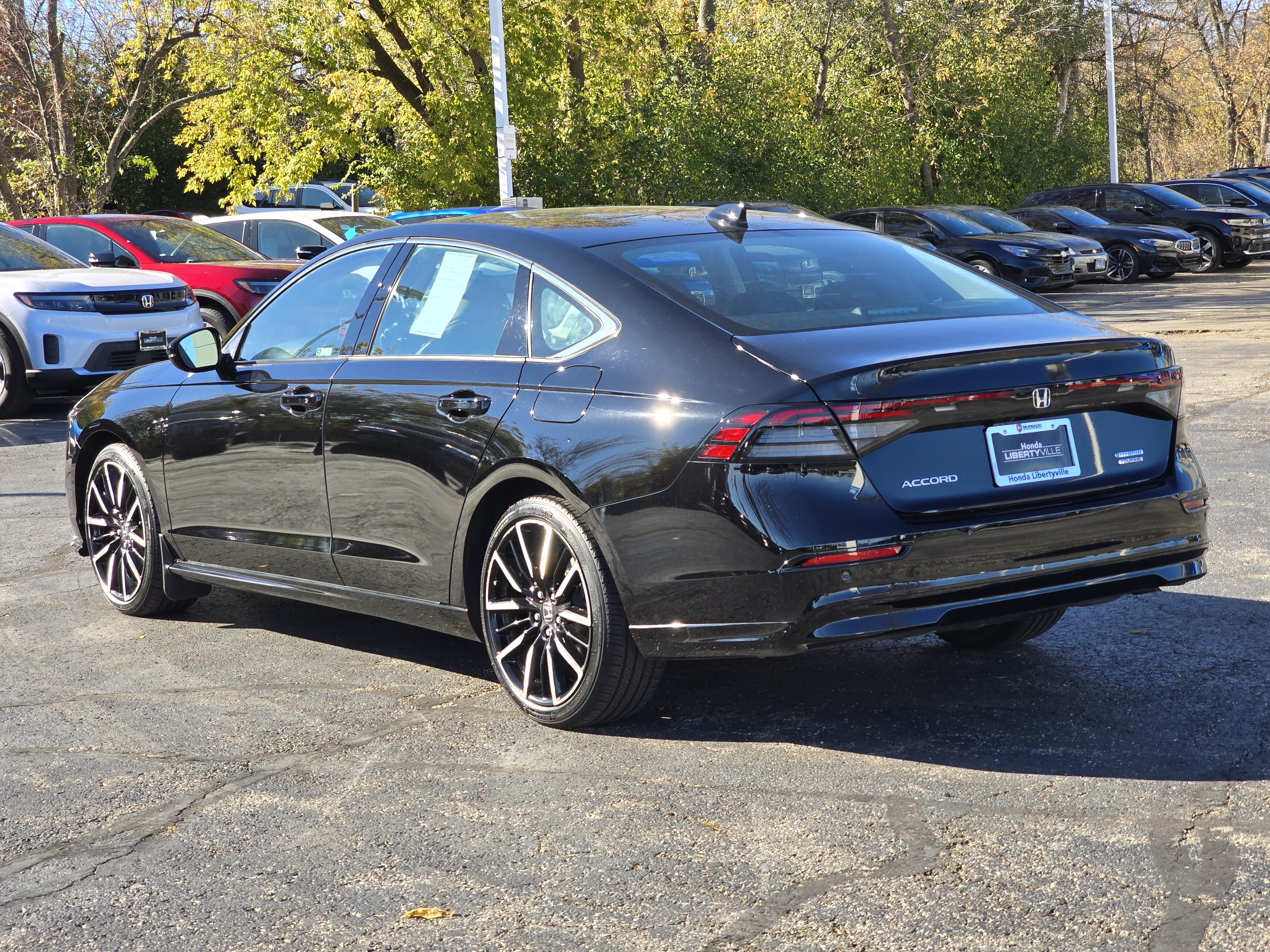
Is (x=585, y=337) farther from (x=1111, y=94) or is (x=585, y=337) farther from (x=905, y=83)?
(x=1111, y=94)

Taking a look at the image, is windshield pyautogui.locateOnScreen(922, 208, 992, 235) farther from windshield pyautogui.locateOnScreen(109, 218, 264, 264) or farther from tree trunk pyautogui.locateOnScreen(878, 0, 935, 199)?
windshield pyautogui.locateOnScreen(109, 218, 264, 264)

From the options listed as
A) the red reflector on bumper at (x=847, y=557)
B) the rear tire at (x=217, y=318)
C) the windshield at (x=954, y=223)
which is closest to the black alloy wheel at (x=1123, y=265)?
the windshield at (x=954, y=223)

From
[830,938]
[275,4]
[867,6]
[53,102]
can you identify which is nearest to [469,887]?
[830,938]

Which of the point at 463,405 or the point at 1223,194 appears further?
the point at 1223,194

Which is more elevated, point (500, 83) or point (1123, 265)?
point (500, 83)

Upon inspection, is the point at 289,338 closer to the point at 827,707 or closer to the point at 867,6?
the point at 827,707

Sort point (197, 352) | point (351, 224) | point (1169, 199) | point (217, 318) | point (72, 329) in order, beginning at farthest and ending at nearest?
point (1169, 199)
point (351, 224)
point (217, 318)
point (72, 329)
point (197, 352)

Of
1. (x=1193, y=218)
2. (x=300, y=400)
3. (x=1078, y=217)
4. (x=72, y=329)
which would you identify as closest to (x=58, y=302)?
(x=72, y=329)

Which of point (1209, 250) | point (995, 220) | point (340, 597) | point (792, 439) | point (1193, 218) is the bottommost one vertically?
point (340, 597)

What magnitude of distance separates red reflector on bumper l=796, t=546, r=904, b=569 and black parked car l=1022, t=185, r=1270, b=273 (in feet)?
88.2

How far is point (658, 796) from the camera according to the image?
13.0 feet

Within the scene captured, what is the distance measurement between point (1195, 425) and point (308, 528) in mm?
7287

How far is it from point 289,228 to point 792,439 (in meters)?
15.7

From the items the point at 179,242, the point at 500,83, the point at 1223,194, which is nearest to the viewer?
the point at 179,242
